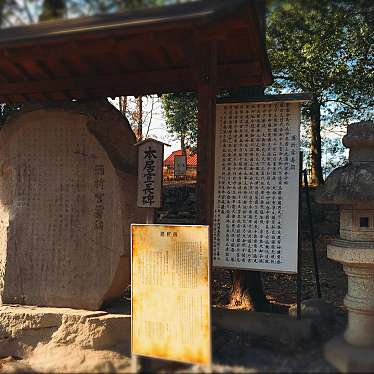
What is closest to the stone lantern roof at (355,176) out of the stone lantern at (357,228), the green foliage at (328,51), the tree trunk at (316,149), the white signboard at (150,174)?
the stone lantern at (357,228)

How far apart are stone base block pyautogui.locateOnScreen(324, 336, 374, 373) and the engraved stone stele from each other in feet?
7.78

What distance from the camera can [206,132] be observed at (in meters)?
4.11

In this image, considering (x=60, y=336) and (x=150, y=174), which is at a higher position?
(x=150, y=174)

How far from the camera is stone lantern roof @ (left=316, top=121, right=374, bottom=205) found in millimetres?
3758

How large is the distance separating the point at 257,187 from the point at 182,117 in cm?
687

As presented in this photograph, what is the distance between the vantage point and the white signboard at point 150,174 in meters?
4.51

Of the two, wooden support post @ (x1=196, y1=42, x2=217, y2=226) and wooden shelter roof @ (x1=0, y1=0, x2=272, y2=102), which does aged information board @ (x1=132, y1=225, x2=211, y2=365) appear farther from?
wooden shelter roof @ (x1=0, y1=0, x2=272, y2=102)

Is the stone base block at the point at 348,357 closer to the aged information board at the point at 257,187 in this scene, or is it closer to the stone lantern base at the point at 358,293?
the stone lantern base at the point at 358,293

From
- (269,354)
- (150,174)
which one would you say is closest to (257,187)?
(150,174)

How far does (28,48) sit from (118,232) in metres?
2.16

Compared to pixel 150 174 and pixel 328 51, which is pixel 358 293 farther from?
pixel 328 51

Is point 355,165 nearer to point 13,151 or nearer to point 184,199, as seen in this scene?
point 13,151

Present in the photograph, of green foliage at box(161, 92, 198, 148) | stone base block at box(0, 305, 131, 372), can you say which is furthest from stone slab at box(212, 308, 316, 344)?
green foliage at box(161, 92, 198, 148)

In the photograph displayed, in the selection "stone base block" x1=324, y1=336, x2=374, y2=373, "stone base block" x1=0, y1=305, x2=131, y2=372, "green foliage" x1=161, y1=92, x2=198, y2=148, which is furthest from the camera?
"green foliage" x1=161, y1=92, x2=198, y2=148
